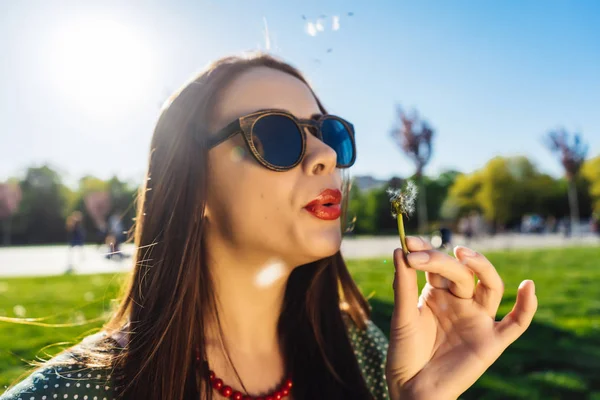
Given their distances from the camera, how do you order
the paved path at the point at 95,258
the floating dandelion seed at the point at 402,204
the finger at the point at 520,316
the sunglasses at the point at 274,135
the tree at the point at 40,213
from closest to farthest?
the floating dandelion seed at the point at 402,204, the finger at the point at 520,316, the sunglasses at the point at 274,135, the paved path at the point at 95,258, the tree at the point at 40,213

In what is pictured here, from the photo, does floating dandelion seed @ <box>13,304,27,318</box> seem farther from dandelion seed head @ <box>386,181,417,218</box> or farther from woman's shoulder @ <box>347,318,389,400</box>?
dandelion seed head @ <box>386,181,417,218</box>

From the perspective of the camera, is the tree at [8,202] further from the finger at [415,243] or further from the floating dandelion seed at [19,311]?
the finger at [415,243]

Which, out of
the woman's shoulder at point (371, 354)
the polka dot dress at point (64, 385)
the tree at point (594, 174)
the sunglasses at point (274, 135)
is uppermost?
the tree at point (594, 174)

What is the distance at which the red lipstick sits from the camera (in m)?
1.41

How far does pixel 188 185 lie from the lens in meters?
1.53

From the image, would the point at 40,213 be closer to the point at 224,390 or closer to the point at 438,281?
the point at 224,390

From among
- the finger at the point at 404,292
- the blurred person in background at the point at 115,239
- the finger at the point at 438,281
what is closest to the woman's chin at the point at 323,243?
the finger at the point at 404,292

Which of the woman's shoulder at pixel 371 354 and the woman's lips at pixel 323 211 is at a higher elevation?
the woman's lips at pixel 323 211

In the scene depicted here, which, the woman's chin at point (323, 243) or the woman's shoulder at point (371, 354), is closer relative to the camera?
the woman's chin at point (323, 243)

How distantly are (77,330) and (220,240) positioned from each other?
164 inches

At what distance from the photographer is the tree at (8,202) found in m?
48.0

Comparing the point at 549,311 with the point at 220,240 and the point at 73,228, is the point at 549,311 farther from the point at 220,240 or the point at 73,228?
the point at 73,228

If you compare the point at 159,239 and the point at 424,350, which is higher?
the point at 159,239

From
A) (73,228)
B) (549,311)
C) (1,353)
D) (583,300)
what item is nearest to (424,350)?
(1,353)
